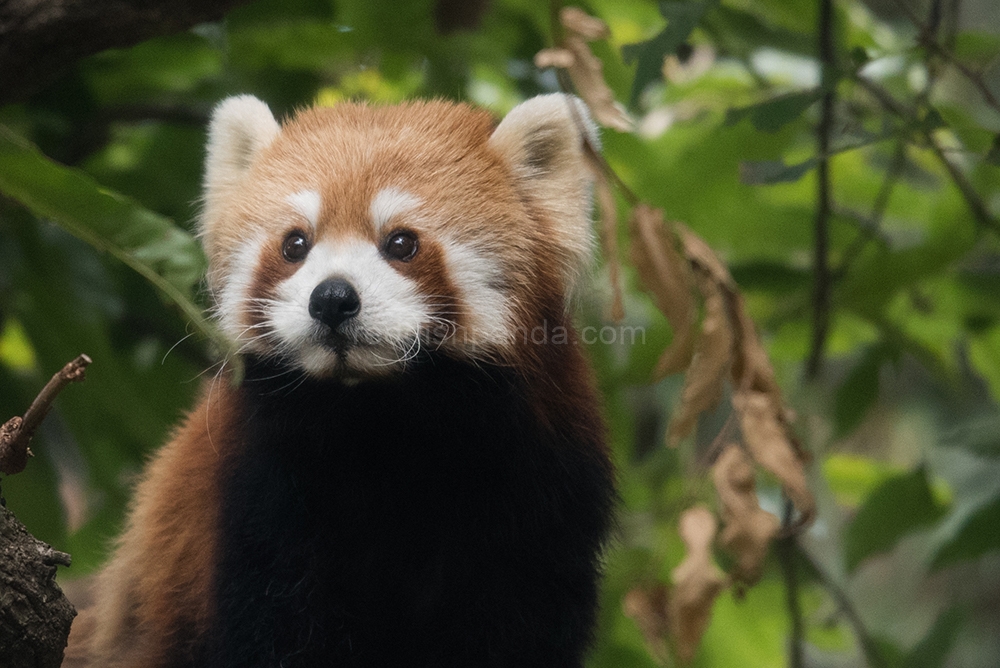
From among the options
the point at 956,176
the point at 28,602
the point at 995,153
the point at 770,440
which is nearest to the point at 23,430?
the point at 28,602

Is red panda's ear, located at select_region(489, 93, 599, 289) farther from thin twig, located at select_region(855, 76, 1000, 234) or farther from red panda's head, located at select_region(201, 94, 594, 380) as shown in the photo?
thin twig, located at select_region(855, 76, 1000, 234)

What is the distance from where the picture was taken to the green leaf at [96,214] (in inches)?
64.6

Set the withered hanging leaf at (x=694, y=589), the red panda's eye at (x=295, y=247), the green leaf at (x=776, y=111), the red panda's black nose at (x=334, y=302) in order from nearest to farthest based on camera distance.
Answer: the red panda's black nose at (x=334, y=302) < the red panda's eye at (x=295, y=247) < the withered hanging leaf at (x=694, y=589) < the green leaf at (x=776, y=111)

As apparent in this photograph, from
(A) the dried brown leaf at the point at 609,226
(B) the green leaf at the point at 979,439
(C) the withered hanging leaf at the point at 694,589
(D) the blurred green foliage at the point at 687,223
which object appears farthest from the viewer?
(B) the green leaf at the point at 979,439

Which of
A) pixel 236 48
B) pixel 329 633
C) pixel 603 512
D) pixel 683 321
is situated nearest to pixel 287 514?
pixel 329 633

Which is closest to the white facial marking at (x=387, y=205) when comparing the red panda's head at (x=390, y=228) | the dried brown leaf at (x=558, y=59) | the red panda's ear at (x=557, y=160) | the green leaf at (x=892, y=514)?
the red panda's head at (x=390, y=228)

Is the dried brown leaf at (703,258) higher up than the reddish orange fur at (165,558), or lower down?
higher up

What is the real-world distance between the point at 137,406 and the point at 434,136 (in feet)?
4.24

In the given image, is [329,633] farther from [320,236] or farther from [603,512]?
[320,236]

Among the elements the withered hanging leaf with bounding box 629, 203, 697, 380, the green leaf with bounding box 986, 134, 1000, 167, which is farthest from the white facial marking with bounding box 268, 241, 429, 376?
the green leaf with bounding box 986, 134, 1000, 167

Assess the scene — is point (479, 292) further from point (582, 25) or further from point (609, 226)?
point (582, 25)

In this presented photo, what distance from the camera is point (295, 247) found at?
1516 mm

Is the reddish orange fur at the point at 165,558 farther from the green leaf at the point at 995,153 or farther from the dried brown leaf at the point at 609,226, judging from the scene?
the green leaf at the point at 995,153

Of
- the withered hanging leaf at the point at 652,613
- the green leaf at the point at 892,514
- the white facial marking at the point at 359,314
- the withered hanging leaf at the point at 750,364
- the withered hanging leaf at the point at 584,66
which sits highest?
the withered hanging leaf at the point at 584,66
